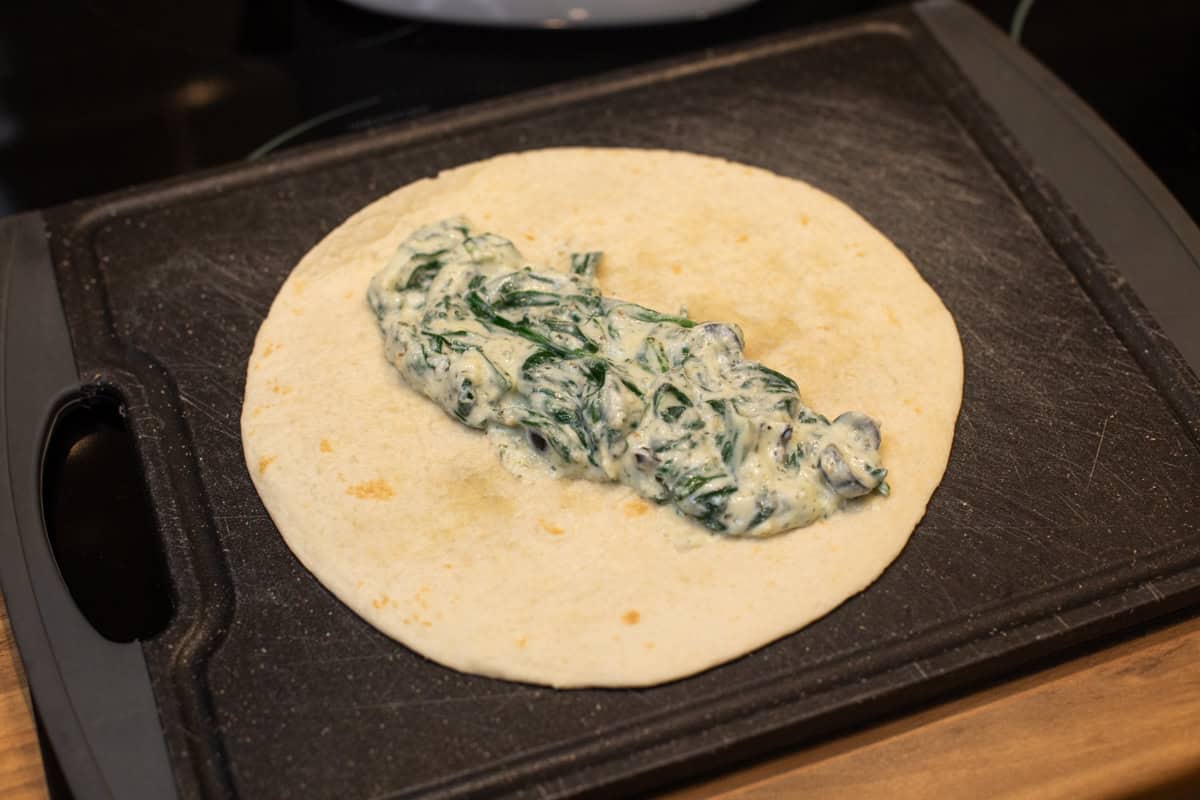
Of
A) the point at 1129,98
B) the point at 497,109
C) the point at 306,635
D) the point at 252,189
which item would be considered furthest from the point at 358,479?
the point at 1129,98

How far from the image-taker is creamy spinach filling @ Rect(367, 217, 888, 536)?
183 cm

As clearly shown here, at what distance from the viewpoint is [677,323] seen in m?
2.02

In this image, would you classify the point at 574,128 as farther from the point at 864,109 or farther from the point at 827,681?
the point at 827,681

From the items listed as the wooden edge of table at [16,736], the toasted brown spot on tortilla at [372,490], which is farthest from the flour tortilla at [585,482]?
the wooden edge of table at [16,736]

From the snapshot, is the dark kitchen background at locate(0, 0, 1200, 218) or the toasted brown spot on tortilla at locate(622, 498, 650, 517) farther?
the dark kitchen background at locate(0, 0, 1200, 218)

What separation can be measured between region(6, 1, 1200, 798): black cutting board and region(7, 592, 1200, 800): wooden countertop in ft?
0.16

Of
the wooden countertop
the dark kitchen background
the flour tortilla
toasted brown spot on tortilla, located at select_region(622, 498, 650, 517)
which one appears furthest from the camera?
the dark kitchen background

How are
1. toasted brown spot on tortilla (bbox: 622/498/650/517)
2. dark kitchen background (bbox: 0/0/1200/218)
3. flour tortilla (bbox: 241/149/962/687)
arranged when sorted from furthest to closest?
dark kitchen background (bbox: 0/0/1200/218), toasted brown spot on tortilla (bbox: 622/498/650/517), flour tortilla (bbox: 241/149/962/687)

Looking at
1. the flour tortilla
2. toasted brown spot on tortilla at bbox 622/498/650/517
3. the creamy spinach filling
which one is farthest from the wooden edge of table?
toasted brown spot on tortilla at bbox 622/498/650/517

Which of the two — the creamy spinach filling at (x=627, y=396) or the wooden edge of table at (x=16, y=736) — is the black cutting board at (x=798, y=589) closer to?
the wooden edge of table at (x=16, y=736)

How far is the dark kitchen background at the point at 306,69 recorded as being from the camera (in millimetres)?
2676

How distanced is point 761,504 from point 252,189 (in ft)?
4.16

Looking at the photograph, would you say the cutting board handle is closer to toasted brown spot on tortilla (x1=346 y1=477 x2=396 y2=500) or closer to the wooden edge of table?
the wooden edge of table

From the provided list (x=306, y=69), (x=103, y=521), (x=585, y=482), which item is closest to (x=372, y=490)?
(x=585, y=482)
